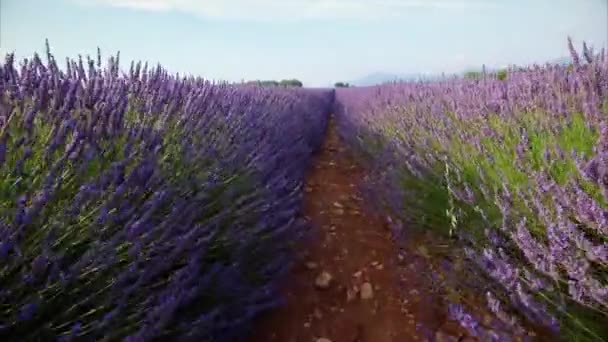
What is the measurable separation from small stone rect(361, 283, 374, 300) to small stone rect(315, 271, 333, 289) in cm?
18

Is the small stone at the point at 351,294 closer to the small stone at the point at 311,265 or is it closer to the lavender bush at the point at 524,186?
the small stone at the point at 311,265

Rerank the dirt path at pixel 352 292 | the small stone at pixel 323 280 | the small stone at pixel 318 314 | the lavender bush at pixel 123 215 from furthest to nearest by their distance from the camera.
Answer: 1. the small stone at pixel 323 280
2. the small stone at pixel 318 314
3. the dirt path at pixel 352 292
4. the lavender bush at pixel 123 215

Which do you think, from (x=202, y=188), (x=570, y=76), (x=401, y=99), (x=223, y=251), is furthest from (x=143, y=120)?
(x=401, y=99)

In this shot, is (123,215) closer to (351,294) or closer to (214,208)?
(214,208)

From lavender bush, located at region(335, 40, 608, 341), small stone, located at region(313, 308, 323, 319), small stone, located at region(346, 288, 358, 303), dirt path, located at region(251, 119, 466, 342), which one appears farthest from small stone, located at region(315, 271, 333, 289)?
lavender bush, located at region(335, 40, 608, 341)

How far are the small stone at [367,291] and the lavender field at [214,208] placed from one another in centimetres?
39

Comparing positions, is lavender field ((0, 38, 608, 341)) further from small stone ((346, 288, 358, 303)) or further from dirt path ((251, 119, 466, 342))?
small stone ((346, 288, 358, 303))

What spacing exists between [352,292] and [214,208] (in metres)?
0.91

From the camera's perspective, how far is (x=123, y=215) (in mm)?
1323

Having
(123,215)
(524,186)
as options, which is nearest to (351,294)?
(524,186)

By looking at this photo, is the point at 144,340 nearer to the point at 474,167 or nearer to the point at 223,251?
the point at 223,251

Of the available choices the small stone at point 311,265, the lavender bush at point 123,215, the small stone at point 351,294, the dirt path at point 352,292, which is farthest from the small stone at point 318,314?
the small stone at point 311,265

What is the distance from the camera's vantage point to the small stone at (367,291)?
245 centimetres

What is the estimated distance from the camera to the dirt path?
7.04 ft
